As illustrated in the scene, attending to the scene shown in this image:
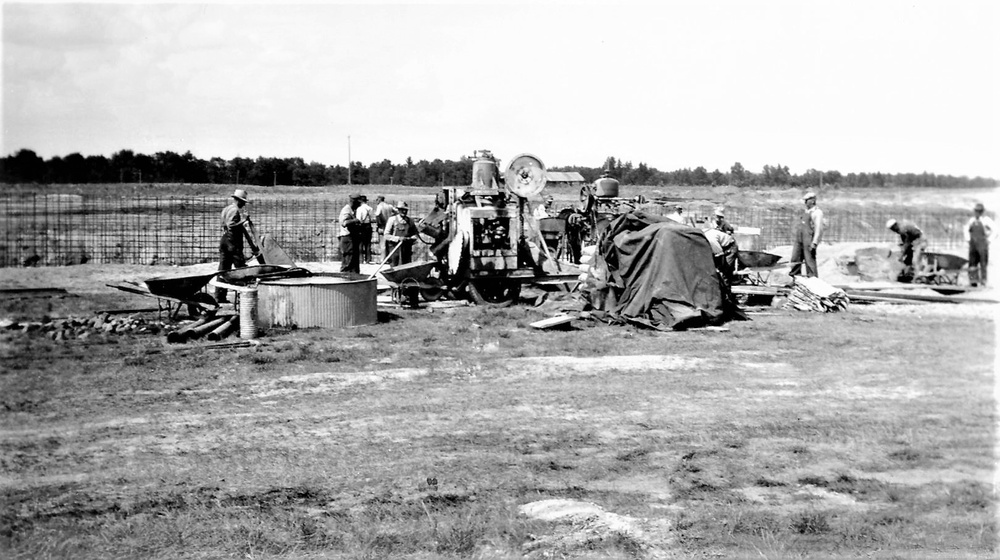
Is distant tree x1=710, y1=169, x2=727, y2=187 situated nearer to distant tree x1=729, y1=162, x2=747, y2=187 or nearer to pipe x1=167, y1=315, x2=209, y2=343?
distant tree x1=729, y1=162, x2=747, y2=187

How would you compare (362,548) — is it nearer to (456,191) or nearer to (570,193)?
(456,191)

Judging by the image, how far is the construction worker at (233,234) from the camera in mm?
15484

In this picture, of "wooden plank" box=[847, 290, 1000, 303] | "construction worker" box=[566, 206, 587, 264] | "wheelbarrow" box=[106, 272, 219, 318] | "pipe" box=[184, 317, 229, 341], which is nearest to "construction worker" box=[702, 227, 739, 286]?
"wooden plank" box=[847, 290, 1000, 303]

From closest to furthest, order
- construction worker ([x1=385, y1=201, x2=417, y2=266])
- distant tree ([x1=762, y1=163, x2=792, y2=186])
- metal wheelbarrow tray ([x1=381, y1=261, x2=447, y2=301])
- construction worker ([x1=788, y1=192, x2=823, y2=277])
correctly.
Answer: metal wheelbarrow tray ([x1=381, y1=261, x2=447, y2=301])
construction worker ([x1=788, y1=192, x2=823, y2=277])
construction worker ([x1=385, y1=201, x2=417, y2=266])
distant tree ([x1=762, y1=163, x2=792, y2=186])

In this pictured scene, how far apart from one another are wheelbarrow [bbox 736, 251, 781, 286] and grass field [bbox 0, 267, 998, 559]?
224 inches

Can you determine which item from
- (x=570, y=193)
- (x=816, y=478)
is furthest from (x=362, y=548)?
(x=570, y=193)

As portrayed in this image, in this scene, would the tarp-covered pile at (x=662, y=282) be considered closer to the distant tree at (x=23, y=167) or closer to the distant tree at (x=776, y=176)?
the distant tree at (x=23, y=167)

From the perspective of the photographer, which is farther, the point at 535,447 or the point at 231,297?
the point at 231,297

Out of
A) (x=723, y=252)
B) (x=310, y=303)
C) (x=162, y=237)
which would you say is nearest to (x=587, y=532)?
(x=310, y=303)

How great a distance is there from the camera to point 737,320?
14.6 m

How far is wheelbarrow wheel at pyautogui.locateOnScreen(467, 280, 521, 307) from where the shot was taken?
55.2ft

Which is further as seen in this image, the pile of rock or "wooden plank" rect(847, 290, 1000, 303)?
"wooden plank" rect(847, 290, 1000, 303)

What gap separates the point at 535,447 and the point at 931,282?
15.1 m

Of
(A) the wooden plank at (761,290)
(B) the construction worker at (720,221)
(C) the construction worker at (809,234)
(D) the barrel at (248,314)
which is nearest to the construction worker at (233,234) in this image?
(D) the barrel at (248,314)
